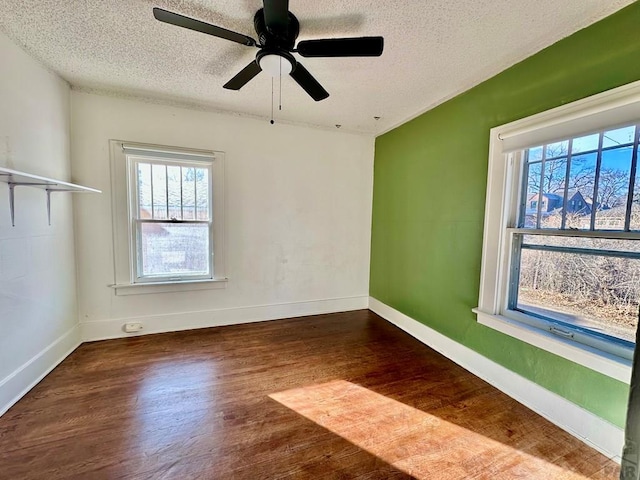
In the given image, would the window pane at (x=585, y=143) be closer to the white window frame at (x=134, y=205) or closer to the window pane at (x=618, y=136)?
the window pane at (x=618, y=136)

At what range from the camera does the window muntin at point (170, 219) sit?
3.01 metres

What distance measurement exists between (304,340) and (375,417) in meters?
1.28

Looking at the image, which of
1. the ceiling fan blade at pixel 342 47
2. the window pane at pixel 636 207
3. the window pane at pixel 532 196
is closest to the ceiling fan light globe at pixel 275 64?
the ceiling fan blade at pixel 342 47

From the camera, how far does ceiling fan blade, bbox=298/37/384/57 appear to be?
62.8 inches

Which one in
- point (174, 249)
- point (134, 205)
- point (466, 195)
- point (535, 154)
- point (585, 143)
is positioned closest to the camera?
point (585, 143)

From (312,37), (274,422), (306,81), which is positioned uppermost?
(312,37)

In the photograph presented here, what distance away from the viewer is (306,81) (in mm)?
2021

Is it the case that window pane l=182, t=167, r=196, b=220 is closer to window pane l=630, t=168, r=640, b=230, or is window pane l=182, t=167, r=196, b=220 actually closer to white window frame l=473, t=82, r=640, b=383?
white window frame l=473, t=82, r=640, b=383

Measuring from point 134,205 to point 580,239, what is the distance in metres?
3.87

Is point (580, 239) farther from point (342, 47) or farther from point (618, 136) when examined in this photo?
point (342, 47)

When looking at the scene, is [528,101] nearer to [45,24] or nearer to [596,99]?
[596,99]

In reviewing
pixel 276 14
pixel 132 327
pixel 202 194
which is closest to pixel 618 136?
pixel 276 14

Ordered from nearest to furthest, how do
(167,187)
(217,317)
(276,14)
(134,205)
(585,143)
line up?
(276,14) → (585,143) → (134,205) → (167,187) → (217,317)

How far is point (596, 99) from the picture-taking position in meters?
1.67
